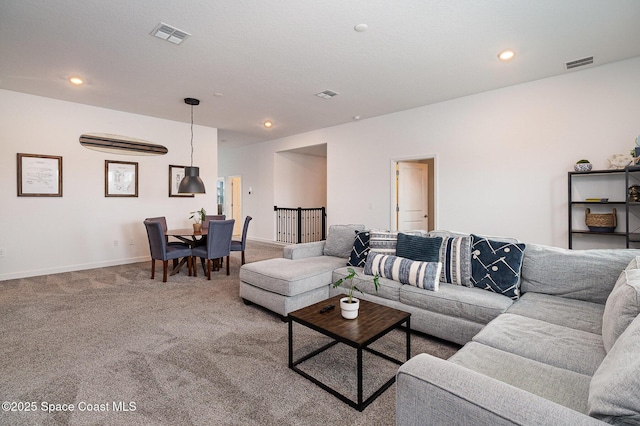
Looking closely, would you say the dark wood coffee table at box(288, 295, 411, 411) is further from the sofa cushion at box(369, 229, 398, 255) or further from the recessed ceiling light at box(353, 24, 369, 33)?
the recessed ceiling light at box(353, 24, 369, 33)

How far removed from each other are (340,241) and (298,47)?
232cm

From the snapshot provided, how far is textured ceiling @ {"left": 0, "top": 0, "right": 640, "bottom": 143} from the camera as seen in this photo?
8.68 ft

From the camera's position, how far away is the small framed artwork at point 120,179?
5586 mm

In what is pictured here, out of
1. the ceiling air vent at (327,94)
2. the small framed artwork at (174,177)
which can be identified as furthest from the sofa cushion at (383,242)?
the small framed artwork at (174,177)

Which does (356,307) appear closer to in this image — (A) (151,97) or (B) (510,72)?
(B) (510,72)

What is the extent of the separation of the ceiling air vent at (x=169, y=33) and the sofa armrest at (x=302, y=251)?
2.52 m

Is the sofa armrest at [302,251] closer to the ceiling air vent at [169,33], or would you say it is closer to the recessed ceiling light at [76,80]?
the ceiling air vent at [169,33]

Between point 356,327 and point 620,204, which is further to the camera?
point 620,204

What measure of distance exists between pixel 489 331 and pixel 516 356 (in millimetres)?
279

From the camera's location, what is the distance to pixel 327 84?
435 centimetres

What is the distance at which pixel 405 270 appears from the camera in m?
2.85

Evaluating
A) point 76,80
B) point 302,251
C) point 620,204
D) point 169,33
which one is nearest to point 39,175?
point 76,80

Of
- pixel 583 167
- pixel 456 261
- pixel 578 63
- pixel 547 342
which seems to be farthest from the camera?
pixel 583 167

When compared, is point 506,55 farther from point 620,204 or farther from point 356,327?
point 356,327
